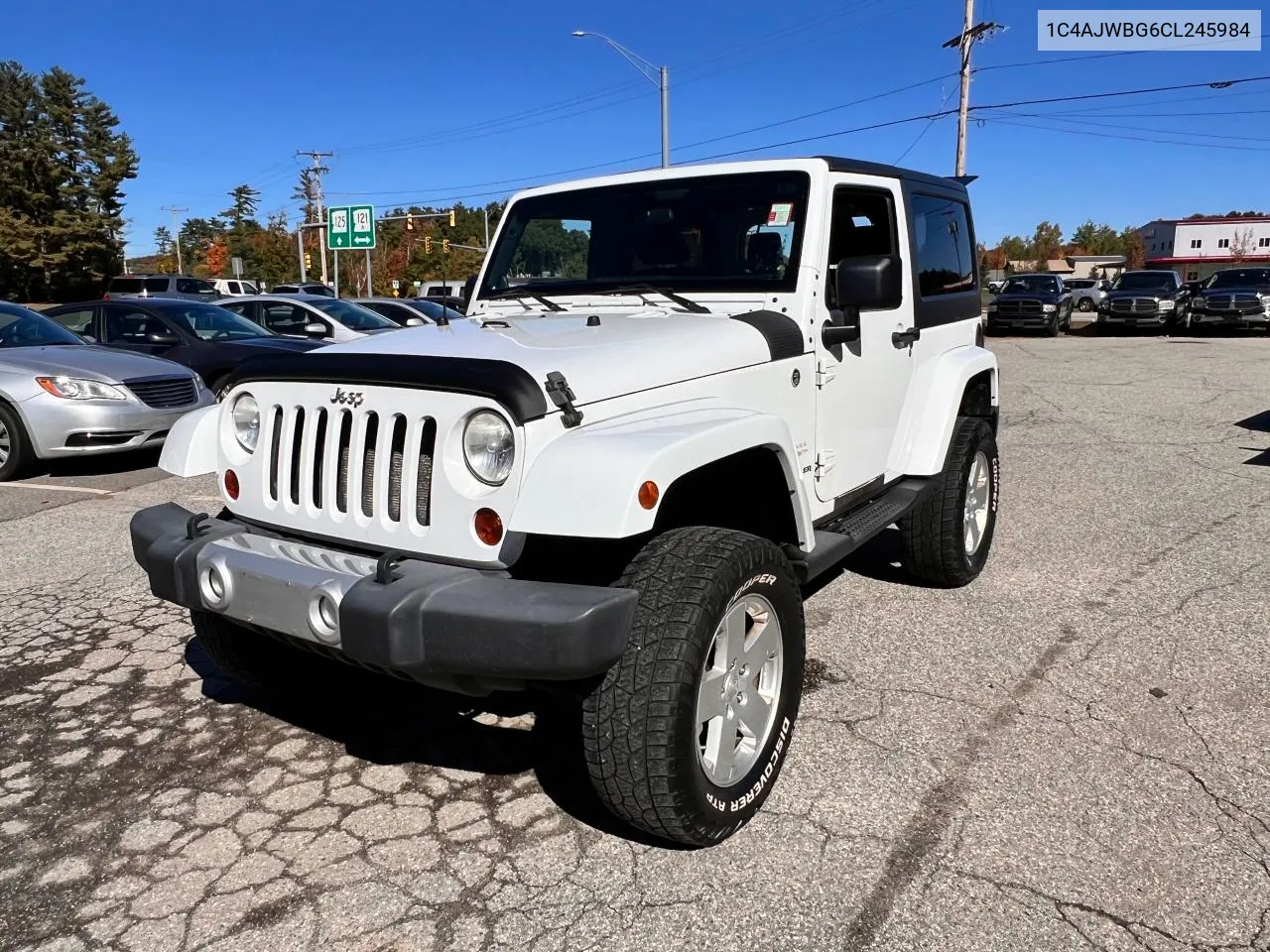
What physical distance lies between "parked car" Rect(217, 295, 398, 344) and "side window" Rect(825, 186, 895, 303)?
353 inches

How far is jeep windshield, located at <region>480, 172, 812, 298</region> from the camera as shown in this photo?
12.0ft

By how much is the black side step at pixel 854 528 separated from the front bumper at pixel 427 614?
1.04m

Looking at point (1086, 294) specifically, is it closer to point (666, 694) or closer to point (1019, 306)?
point (1019, 306)

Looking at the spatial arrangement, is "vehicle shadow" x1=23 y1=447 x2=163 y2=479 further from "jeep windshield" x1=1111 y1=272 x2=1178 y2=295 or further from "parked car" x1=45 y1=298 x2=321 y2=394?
"jeep windshield" x1=1111 y1=272 x2=1178 y2=295

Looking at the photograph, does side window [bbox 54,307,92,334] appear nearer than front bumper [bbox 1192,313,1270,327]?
Yes

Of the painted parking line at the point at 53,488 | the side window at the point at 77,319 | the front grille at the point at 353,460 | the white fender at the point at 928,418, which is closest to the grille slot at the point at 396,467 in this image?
the front grille at the point at 353,460

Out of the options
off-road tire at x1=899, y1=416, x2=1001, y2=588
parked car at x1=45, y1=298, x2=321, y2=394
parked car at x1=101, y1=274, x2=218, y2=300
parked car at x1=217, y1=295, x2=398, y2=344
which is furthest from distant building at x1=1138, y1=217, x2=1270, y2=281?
off-road tire at x1=899, y1=416, x2=1001, y2=588

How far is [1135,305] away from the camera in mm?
25250

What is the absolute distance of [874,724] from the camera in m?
3.46

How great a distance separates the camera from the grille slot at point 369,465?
2709 mm

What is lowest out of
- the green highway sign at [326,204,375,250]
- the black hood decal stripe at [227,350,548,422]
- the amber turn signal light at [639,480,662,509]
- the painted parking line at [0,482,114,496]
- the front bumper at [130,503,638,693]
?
the painted parking line at [0,482,114,496]

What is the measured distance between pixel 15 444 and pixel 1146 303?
25.5 meters

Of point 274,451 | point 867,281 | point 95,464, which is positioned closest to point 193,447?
point 274,451

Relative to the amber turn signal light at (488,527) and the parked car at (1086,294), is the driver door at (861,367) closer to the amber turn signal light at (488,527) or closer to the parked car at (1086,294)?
the amber turn signal light at (488,527)
